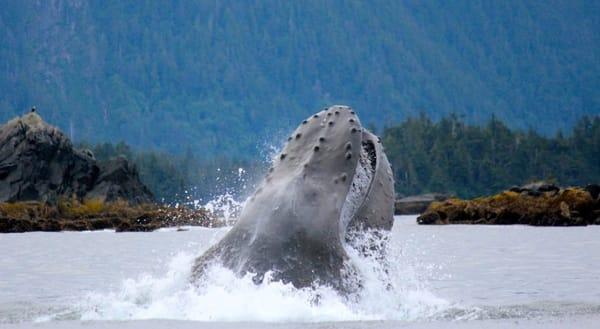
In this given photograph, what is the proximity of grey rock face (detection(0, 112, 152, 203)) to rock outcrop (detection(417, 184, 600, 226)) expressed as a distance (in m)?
31.4

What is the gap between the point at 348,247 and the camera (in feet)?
23.5

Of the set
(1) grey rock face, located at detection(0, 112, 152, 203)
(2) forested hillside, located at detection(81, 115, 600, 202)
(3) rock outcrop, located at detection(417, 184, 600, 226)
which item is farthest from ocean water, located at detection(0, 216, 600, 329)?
(2) forested hillside, located at detection(81, 115, 600, 202)

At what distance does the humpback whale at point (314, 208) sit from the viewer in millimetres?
6957

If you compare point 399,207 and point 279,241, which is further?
point 399,207

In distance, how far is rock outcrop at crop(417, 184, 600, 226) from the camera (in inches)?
1716

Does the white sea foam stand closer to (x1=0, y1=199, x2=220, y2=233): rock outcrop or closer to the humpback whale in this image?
the humpback whale

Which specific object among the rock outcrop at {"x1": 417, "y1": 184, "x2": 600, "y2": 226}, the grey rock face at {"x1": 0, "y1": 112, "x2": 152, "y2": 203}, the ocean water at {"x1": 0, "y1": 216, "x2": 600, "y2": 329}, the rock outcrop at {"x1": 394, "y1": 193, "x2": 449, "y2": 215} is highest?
the grey rock face at {"x1": 0, "y1": 112, "x2": 152, "y2": 203}

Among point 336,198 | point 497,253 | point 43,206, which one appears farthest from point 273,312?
point 43,206

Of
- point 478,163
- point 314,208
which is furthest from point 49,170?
point 478,163

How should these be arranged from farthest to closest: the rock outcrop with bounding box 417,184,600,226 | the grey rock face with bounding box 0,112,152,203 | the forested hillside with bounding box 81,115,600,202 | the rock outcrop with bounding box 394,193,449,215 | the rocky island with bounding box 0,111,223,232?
the forested hillside with bounding box 81,115,600,202, the rock outcrop with bounding box 394,193,449,215, the grey rock face with bounding box 0,112,152,203, the rocky island with bounding box 0,111,223,232, the rock outcrop with bounding box 417,184,600,226

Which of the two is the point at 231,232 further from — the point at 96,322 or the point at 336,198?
the point at 96,322

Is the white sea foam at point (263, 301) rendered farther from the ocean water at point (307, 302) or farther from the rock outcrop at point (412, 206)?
the rock outcrop at point (412, 206)

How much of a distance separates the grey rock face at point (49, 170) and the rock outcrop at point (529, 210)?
103ft

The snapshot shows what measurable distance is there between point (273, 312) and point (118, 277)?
25.5 feet
